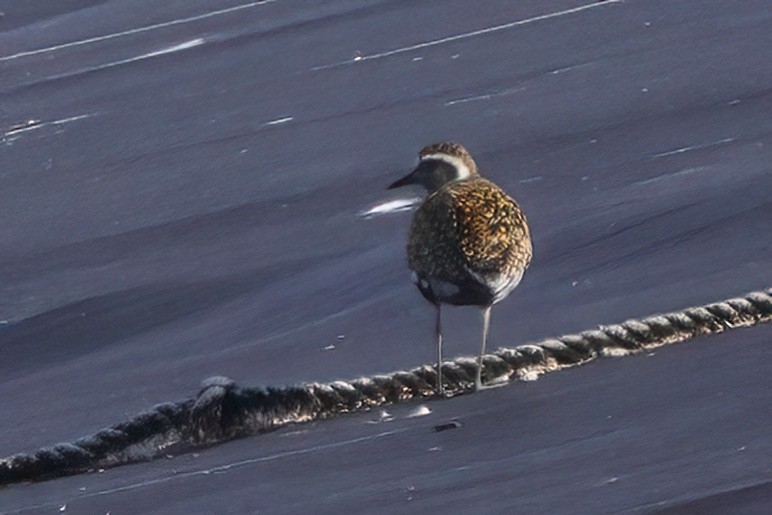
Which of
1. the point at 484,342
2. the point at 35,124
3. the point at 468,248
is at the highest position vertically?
the point at 468,248

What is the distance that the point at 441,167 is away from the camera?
7.56 meters

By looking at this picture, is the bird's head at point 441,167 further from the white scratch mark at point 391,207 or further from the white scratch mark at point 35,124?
the white scratch mark at point 35,124

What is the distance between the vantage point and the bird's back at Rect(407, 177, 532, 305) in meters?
6.68

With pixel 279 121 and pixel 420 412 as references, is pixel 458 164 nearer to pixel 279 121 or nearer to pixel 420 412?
pixel 420 412

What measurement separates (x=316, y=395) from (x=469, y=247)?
0.79 meters

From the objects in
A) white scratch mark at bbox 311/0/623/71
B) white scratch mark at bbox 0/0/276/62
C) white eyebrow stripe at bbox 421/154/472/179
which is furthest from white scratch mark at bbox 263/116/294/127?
white eyebrow stripe at bbox 421/154/472/179

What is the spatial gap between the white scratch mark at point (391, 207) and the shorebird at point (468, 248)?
5.31 ft

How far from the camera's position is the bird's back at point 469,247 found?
668 centimetres

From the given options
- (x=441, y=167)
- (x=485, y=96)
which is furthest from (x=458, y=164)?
(x=485, y=96)

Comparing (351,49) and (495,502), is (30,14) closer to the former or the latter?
(351,49)

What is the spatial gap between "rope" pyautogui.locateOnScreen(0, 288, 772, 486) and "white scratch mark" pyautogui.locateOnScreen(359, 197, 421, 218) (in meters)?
1.95

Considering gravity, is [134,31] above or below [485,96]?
above

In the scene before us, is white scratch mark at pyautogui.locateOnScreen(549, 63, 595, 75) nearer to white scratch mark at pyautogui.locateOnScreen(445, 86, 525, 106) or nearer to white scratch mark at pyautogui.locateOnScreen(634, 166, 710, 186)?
white scratch mark at pyautogui.locateOnScreen(445, 86, 525, 106)

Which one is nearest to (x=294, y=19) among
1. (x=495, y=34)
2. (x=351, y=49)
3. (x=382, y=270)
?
(x=351, y=49)
